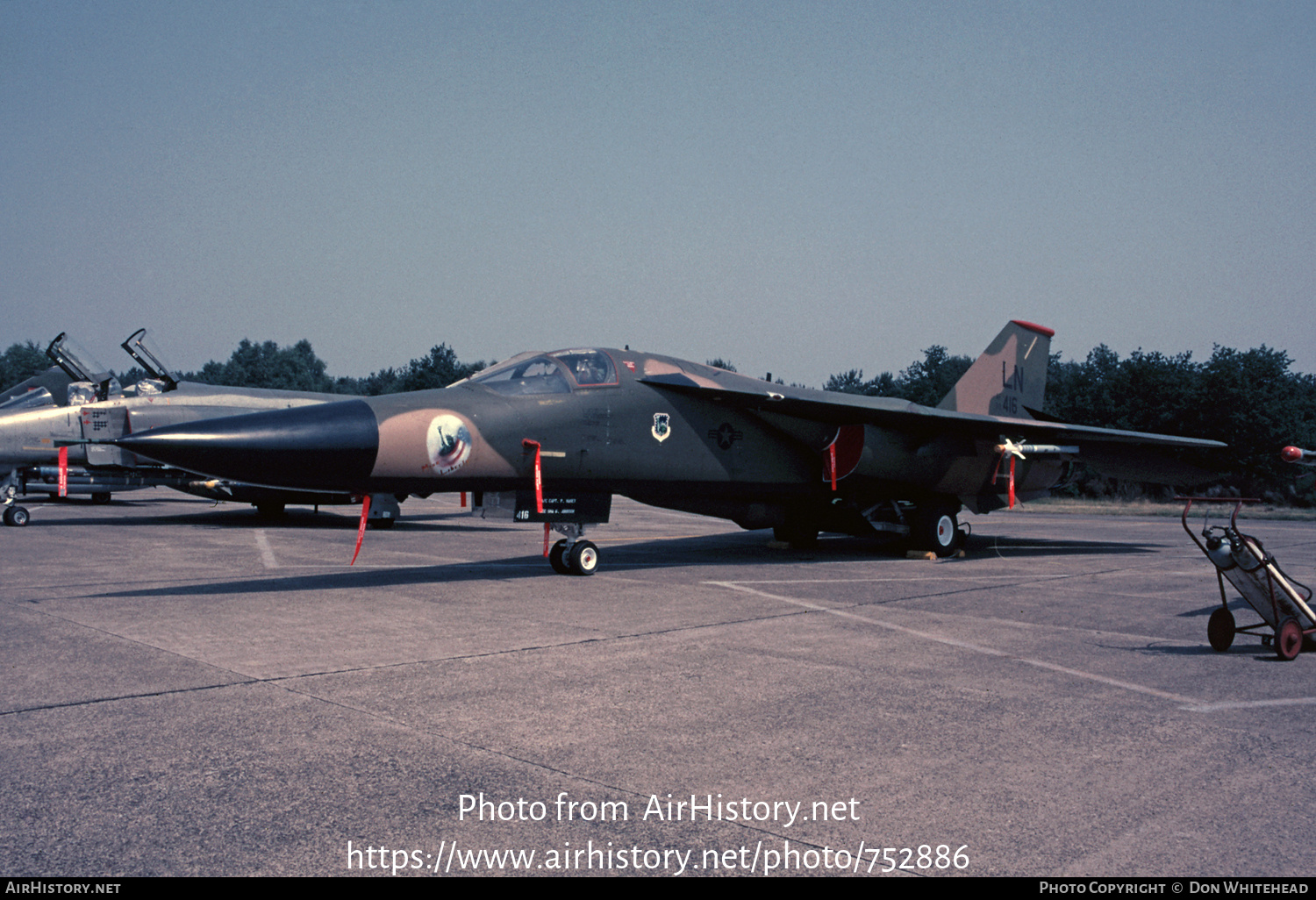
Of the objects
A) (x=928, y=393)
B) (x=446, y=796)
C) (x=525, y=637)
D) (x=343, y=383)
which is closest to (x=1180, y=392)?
(x=928, y=393)

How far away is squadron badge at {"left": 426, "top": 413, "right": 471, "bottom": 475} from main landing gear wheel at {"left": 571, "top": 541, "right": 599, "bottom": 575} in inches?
84.3

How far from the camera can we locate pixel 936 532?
14.1 metres

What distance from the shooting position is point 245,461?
7.67 metres

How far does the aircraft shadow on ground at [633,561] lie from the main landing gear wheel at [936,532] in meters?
0.40

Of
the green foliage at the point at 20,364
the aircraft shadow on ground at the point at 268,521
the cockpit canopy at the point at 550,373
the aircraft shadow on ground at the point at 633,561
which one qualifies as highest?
the green foliage at the point at 20,364

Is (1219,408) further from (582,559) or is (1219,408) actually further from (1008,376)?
(582,559)

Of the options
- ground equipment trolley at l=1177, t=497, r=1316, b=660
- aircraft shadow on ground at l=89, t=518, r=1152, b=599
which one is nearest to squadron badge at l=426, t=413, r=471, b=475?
aircraft shadow on ground at l=89, t=518, r=1152, b=599

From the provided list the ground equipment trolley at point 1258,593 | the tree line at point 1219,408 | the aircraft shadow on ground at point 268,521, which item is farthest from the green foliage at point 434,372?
the ground equipment trolley at point 1258,593

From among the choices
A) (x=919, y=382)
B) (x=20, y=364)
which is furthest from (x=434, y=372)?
(x=20, y=364)

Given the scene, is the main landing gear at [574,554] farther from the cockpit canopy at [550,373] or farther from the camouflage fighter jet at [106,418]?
the camouflage fighter jet at [106,418]

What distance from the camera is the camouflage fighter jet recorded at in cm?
1934

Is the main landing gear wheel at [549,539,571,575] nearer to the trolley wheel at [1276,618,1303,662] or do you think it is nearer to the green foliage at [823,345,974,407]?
the trolley wheel at [1276,618,1303,662]

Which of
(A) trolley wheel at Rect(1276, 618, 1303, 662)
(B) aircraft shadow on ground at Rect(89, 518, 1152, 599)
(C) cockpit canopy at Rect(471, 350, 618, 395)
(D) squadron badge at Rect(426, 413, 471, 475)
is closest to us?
(A) trolley wheel at Rect(1276, 618, 1303, 662)

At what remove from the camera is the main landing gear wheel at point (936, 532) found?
1410 cm
